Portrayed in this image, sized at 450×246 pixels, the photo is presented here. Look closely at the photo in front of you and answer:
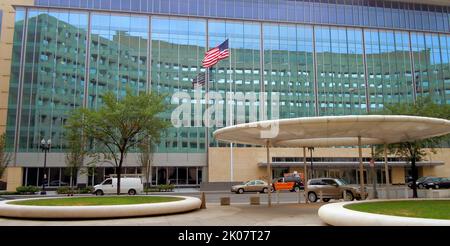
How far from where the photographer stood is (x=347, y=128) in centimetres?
1897

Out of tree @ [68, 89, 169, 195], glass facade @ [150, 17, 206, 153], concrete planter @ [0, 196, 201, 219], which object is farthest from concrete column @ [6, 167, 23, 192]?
concrete planter @ [0, 196, 201, 219]

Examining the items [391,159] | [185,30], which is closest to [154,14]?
[185,30]

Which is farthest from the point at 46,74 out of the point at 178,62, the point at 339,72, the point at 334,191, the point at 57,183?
the point at 334,191

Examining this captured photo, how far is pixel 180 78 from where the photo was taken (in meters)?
58.3

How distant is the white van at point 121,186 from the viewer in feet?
126

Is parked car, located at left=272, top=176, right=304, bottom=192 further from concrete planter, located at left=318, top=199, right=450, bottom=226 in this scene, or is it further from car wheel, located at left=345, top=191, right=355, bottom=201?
concrete planter, located at left=318, top=199, right=450, bottom=226

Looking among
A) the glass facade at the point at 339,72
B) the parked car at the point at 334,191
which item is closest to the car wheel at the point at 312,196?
the parked car at the point at 334,191

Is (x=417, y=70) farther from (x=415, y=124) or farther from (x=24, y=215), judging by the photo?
(x=24, y=215)

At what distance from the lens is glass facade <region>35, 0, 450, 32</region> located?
2336 inches

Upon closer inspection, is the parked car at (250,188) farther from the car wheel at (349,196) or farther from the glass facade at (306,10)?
the glass facade at (306,10)

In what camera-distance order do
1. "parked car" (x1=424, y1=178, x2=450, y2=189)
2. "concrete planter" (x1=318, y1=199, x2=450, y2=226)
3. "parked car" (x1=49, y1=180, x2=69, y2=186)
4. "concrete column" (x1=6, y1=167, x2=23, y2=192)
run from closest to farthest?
"concrete planter" (x1=318, y1=199, x2=450, y2=226) < "parked car" (x1=424, y1=178, x2=450, y2=189) < "concrete column" (x1=6, y1=167, x2=23, y2=192) < "parked car" (x1=49, y1=180, x2=69, y2=186)

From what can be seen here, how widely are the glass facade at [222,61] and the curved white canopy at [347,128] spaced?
35.3 metres

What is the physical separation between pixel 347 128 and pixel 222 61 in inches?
1656

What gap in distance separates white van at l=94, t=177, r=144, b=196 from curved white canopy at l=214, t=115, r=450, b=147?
1876 centimetres
